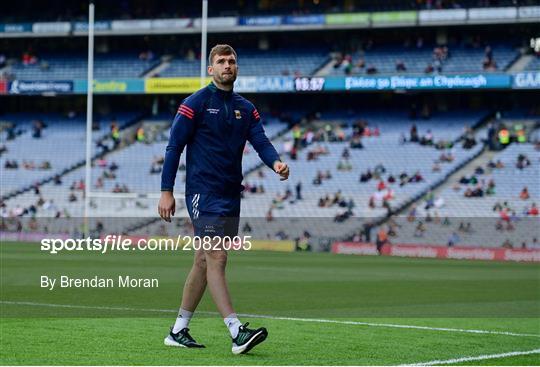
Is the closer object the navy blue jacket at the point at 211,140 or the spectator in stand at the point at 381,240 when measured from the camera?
the navy blue jacket at the point at 211,140

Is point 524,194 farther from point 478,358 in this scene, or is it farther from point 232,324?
point 232,324

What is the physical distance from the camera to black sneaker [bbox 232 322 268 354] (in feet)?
25.3

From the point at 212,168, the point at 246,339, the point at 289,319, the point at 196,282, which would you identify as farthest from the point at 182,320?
the point at 289,319

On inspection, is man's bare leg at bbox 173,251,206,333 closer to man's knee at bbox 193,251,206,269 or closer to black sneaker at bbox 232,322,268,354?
man's knee at bbox 193,251,206,269

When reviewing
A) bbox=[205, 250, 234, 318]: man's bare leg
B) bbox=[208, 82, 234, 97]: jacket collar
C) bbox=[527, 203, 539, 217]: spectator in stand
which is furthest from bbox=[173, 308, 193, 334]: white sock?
bbox=[527, 203, 539, 217]: spectator in stand

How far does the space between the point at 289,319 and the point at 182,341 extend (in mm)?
3101

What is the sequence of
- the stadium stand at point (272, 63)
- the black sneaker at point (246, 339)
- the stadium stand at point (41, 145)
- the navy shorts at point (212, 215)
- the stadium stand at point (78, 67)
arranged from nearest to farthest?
1. the black sneaker at point (246, 339)
2. the navy shorts at point (212, 215)
3. the stadium stand at point (41, 145)
4. the stadium stand at point (272, 63)
5. the stadium stand at point (78, 67)

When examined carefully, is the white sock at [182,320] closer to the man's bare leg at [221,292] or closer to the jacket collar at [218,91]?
the man's bare leg at [221,292]

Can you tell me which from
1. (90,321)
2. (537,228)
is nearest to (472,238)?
(537,228)

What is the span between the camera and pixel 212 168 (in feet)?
26.6

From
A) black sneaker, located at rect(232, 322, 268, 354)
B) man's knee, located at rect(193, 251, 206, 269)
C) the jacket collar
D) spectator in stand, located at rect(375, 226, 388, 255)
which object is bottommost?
spectator in stand, located at rect(375, 226, 388, 255)

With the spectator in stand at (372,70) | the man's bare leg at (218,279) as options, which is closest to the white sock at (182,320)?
the man's bare leg at (218,279)

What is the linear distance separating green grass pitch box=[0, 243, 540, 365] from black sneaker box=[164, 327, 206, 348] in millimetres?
129

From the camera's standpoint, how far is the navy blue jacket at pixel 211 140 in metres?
8.08
